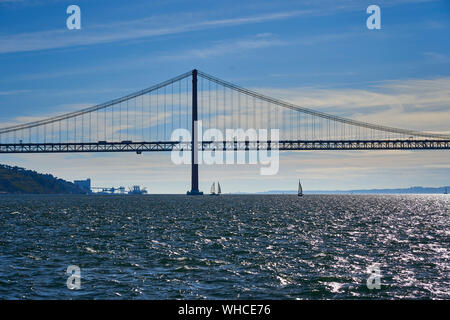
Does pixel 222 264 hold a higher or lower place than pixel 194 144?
lower

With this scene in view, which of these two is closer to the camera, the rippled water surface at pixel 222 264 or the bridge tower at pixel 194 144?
the rippled water surface at pixel 222 264

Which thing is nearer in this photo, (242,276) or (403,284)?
(403,284)

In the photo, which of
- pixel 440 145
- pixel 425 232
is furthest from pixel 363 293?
pixel 440 145

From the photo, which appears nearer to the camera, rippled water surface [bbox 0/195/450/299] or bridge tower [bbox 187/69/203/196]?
rippled water surface [bbox 0/195/450/299]

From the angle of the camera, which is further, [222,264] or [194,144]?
[194,144]

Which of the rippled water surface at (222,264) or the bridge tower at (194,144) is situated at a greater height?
the bridge tower at (194,144)

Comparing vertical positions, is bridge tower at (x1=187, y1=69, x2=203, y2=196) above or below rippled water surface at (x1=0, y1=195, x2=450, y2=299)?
above
